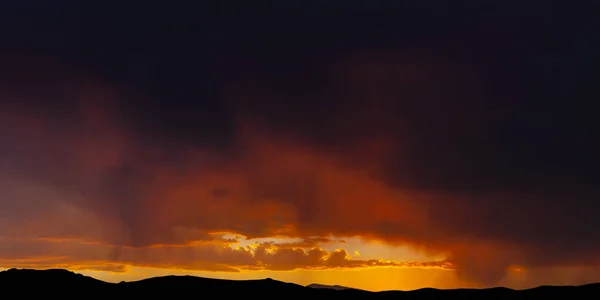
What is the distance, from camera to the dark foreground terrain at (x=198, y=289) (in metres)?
127

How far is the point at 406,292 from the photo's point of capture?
14988 centimetres

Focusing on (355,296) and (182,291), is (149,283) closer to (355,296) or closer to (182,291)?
(182,291)

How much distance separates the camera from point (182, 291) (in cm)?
13712

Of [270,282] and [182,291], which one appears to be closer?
[182,291]

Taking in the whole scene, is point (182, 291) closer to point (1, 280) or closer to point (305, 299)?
point (305, 299)

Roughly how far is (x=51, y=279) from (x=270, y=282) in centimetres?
4453

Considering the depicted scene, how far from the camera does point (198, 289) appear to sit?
139250mm

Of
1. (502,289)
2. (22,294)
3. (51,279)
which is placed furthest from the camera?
(502,289)

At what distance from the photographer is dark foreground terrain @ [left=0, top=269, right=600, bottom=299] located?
127 m

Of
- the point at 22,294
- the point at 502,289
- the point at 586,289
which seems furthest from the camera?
the point at 502,289

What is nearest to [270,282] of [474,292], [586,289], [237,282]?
[237,282]

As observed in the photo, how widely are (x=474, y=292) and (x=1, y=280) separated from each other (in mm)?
95543

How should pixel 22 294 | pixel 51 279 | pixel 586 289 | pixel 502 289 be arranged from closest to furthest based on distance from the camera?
1. pixel 22 294
2. pixel 51 279
3. pixel 586 289
4. pixel 502 289

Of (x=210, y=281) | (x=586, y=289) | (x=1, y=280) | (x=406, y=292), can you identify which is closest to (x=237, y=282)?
(x=210, y=281)
